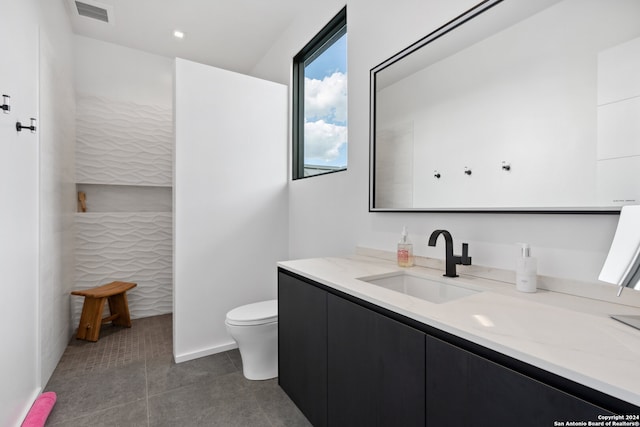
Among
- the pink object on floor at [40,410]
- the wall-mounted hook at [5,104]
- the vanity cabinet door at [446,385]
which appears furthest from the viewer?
the pink object on floor at [40,410]

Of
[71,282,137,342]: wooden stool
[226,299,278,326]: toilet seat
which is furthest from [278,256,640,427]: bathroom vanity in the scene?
[71,282,137,342]: wooden stool

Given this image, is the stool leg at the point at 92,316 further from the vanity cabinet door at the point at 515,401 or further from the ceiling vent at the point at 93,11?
the vanity cabinet door at the point at 515,401

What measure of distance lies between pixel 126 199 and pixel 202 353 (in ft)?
6.53

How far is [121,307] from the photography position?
117 inches

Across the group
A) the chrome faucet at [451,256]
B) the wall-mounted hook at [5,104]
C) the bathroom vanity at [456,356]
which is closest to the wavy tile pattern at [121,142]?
the wall-mounted hook at [5,104]

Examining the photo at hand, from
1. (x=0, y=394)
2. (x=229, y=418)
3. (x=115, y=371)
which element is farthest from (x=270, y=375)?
(x=0, y=394)

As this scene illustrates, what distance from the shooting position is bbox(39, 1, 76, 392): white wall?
200 cm

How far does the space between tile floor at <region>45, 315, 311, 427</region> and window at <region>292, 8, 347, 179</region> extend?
1.60m

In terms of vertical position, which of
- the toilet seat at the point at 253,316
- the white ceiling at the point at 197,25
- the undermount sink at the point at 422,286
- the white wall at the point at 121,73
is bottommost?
the toilet seat at the point at 253,316

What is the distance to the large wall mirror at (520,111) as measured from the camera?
951mm

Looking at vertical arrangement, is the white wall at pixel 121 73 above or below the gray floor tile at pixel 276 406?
above

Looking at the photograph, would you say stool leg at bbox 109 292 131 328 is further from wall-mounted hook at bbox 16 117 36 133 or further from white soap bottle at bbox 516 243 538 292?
white soap bottle at bbox 516 243 538 292

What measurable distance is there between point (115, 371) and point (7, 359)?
0.83m

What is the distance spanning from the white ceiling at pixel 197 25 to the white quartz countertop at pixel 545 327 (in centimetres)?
254
